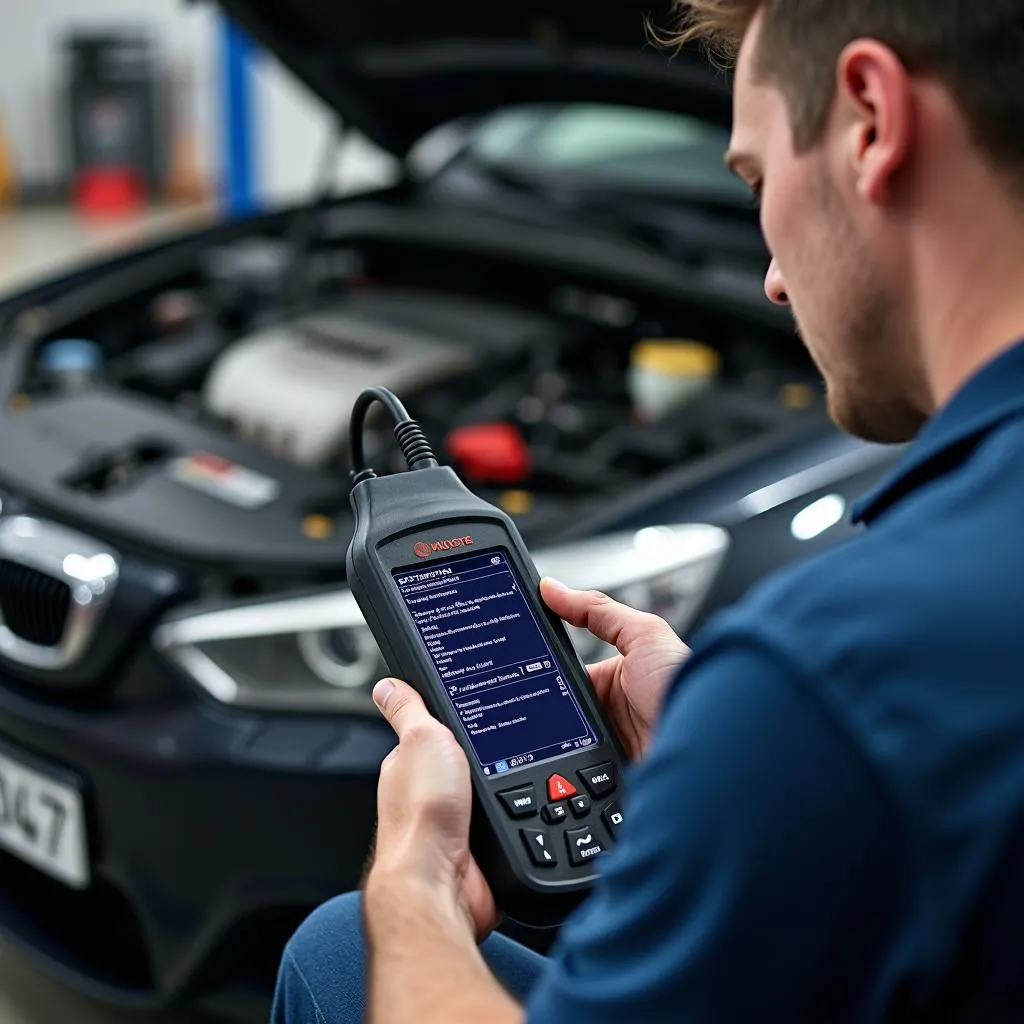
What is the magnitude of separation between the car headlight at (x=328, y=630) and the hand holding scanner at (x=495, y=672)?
47 cm

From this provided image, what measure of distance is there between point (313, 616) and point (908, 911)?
94 centimetres

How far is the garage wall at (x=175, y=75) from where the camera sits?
5965mm

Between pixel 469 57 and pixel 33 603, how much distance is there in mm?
948

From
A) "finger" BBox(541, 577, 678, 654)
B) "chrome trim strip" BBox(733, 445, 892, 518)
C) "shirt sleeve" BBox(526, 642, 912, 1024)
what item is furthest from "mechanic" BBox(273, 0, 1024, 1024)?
"chrome trim strip" BBox(733, 445, 892, 518)

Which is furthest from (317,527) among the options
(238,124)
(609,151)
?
(238,124)

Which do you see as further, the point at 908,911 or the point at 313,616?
the point at 313,616

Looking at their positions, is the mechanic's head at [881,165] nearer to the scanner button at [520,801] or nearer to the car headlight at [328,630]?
the scanner button at [520,801]

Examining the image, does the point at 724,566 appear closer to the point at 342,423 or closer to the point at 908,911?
the point at 342,423

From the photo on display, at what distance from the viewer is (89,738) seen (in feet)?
4.74

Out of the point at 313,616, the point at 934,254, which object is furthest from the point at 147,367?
the point at 934,254

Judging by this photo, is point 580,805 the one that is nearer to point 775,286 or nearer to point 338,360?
point 775,286

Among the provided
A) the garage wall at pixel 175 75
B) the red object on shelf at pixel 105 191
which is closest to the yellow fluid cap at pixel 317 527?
the garage wall at pixel 175 75

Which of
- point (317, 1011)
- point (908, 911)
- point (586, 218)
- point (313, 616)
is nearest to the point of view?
point (908, 911)

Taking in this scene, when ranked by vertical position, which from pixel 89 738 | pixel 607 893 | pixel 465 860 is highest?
pixel 607 893
